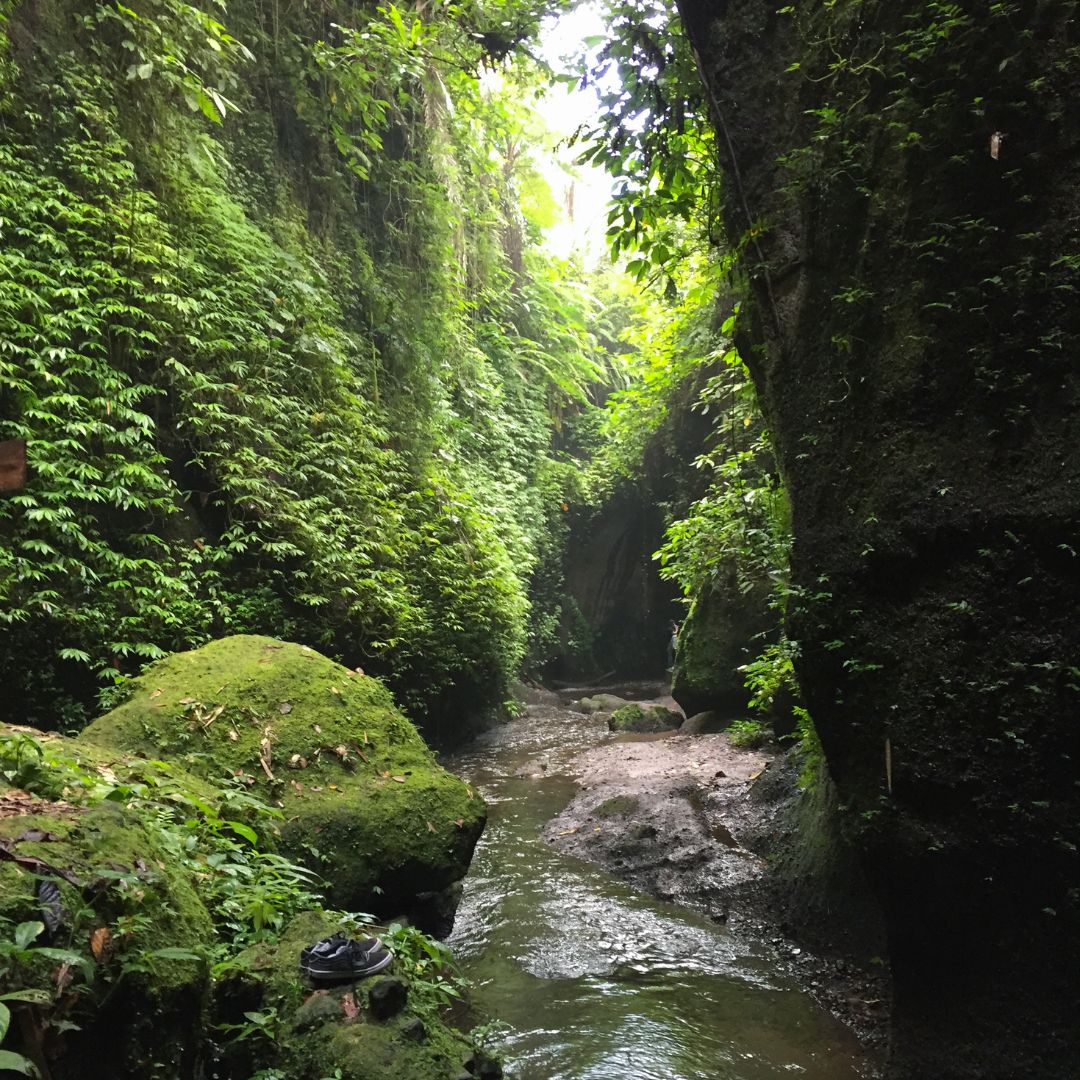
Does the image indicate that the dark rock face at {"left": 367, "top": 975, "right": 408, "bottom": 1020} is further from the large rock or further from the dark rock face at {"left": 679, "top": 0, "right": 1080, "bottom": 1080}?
the large rock

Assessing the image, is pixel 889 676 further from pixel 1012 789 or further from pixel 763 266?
pixel 763 266

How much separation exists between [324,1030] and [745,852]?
4064 millimetres

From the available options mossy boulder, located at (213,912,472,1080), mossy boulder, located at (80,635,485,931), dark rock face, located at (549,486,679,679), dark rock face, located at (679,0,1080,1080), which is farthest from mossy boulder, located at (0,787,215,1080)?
dark rock face, located at (549,486,679,679)

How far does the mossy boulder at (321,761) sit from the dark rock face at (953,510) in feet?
8.24

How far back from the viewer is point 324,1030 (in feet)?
7.87

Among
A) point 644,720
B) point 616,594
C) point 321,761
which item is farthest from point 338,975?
point 616,594

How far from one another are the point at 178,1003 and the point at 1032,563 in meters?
3.32

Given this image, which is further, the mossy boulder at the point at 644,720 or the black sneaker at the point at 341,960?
the mossy boulder at the point at 644,720

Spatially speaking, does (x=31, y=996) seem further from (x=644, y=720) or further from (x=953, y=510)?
(x=644, y=720)

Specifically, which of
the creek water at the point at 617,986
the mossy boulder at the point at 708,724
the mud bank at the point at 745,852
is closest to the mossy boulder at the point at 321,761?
the creek water at the point at 617,986

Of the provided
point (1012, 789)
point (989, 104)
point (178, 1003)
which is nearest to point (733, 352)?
point (989, 104)

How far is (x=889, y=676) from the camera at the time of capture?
3.18m

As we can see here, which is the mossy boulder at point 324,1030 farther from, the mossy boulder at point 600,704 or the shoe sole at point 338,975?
the mossy boulder at point 600,704

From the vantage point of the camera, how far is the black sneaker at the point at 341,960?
2.55 meters
